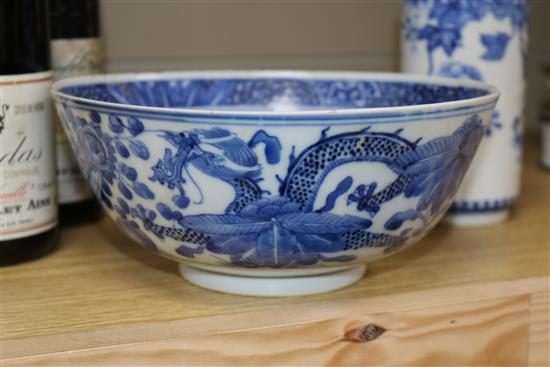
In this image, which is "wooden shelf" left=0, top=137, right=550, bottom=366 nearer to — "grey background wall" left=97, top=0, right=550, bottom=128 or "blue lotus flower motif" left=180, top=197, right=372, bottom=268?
"blue lotus flower motif" left=180, top=197, right=372, bottom=268

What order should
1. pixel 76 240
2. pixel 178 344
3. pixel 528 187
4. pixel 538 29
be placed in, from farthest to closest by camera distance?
pixel 538 29
pixel 528 187
pixel 76 240
pixel 178 344

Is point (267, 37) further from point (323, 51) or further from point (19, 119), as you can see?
point (19, 119)

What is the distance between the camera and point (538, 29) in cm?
102

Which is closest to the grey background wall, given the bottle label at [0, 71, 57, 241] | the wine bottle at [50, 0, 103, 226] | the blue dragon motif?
the wine bottle at [50, 0, 103, 226]

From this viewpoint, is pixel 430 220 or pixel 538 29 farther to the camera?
pixel 538 29

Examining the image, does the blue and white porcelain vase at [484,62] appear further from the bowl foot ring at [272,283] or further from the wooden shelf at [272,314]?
the bowl foot ring at [272,283]

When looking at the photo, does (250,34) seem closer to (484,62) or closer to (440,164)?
(484,62)

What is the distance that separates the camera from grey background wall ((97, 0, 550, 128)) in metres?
0.81

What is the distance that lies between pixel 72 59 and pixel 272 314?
0.88 ft

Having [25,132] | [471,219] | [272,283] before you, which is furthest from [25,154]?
[471,219]

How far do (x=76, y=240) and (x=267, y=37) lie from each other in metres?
0.33

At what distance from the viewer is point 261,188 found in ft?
1.46

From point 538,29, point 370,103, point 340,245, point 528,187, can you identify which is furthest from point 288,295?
point 538,29

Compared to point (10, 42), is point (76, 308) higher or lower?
lower
